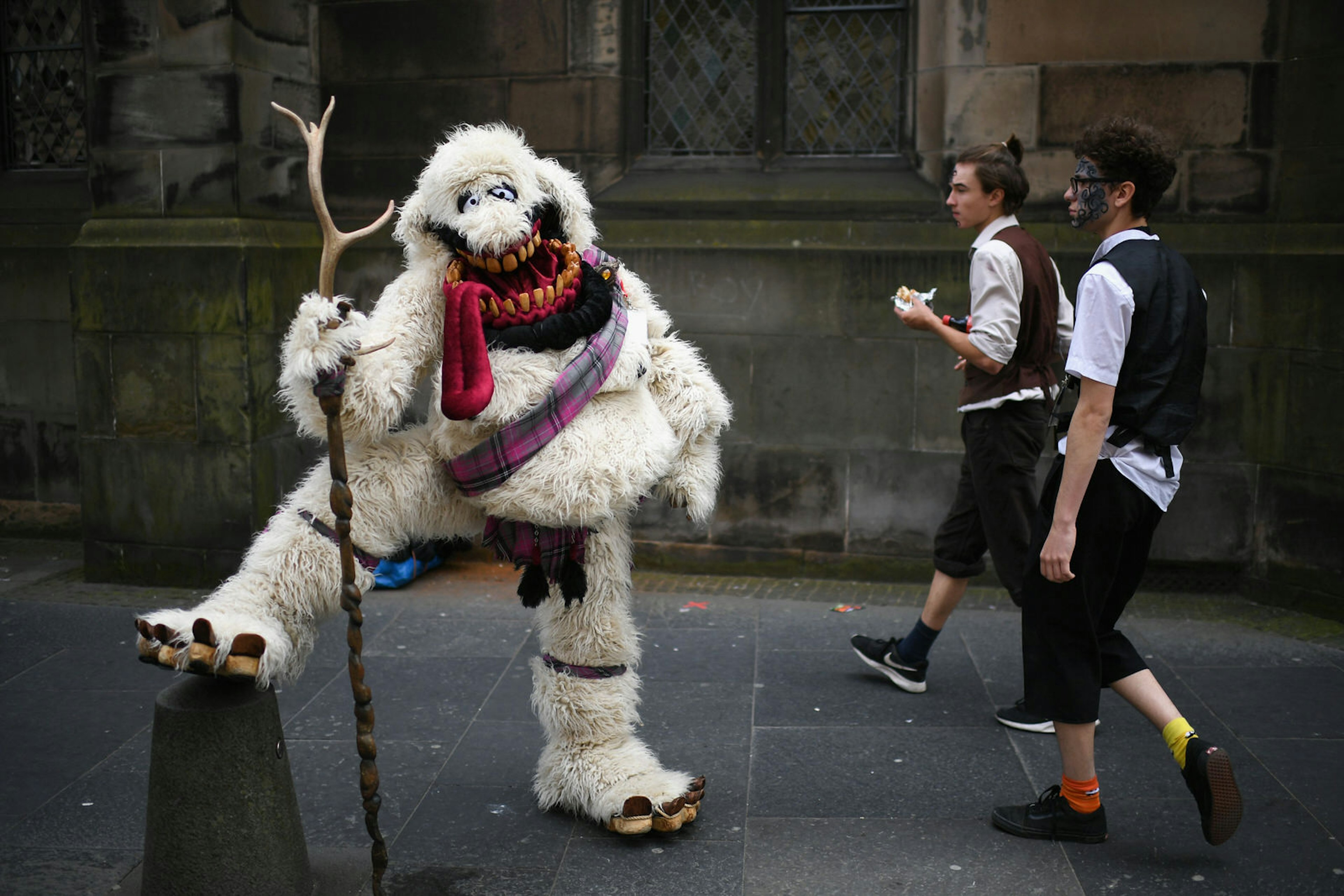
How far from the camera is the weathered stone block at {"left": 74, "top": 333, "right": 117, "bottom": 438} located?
20.4 ft

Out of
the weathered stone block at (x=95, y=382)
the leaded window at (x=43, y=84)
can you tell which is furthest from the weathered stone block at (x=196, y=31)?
the leaded window at (x=43, y=84)

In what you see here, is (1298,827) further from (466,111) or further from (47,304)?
(47,304)

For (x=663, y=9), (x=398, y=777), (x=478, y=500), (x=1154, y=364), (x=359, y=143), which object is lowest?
(x=398, y=777)

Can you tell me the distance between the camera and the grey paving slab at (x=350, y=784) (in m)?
3.74

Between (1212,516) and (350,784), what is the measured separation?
173 inches

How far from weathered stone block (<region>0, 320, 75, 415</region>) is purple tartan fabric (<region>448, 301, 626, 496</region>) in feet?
16.0

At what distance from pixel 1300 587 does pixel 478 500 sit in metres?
4.37

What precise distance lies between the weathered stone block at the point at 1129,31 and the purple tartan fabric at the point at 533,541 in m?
3.88

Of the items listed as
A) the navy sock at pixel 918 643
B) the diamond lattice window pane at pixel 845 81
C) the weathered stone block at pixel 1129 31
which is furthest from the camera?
the diamond lattice window pane at pixel 845 81

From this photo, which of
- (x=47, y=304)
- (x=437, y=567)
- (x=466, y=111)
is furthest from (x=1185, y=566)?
(x=47, y=304)

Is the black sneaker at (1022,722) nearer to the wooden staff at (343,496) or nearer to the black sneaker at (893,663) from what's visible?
the black sneaker at (893,663)

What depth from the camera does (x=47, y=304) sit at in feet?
23.7

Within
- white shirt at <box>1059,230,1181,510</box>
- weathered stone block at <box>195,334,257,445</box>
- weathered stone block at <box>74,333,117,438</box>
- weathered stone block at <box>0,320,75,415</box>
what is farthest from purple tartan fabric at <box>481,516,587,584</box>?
weathered stone block at <box>0,320,75,415</box>

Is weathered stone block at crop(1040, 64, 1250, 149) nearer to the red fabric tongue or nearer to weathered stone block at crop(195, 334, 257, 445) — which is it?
the red fabric tongue
